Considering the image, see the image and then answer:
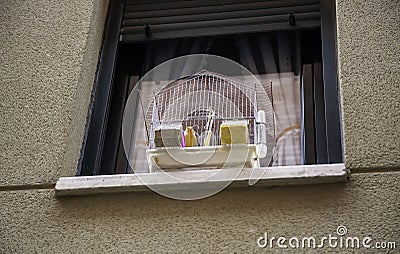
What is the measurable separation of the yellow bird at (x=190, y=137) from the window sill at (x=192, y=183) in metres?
0.13

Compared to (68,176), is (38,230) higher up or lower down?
lower down

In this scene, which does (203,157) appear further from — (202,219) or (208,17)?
(208,17)

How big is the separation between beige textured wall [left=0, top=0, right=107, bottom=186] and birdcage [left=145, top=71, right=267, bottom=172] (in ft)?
0.75

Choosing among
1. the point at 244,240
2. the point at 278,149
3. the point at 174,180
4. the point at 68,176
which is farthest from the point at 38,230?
the point at 278,149

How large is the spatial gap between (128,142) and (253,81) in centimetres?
42

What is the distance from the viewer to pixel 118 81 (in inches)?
85.0

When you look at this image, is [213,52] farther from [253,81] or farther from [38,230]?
[38,230]

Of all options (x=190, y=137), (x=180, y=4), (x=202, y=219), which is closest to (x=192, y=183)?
(x=202, y=219)

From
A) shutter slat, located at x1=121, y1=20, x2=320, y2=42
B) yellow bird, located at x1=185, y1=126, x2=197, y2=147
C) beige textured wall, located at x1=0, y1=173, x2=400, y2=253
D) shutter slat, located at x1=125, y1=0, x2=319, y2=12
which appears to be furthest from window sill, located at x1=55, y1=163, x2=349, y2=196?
shutter slat, located at x1=125, y1=0, x2=319, y2=12

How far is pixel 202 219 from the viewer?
5.49ft

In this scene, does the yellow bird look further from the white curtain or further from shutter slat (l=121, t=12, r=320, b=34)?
shutter slat (l=121, t=12, r=320, b=34)

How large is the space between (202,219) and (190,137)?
292mm

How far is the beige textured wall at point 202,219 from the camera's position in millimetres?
1609

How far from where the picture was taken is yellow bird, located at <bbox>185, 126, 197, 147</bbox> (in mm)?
1876
